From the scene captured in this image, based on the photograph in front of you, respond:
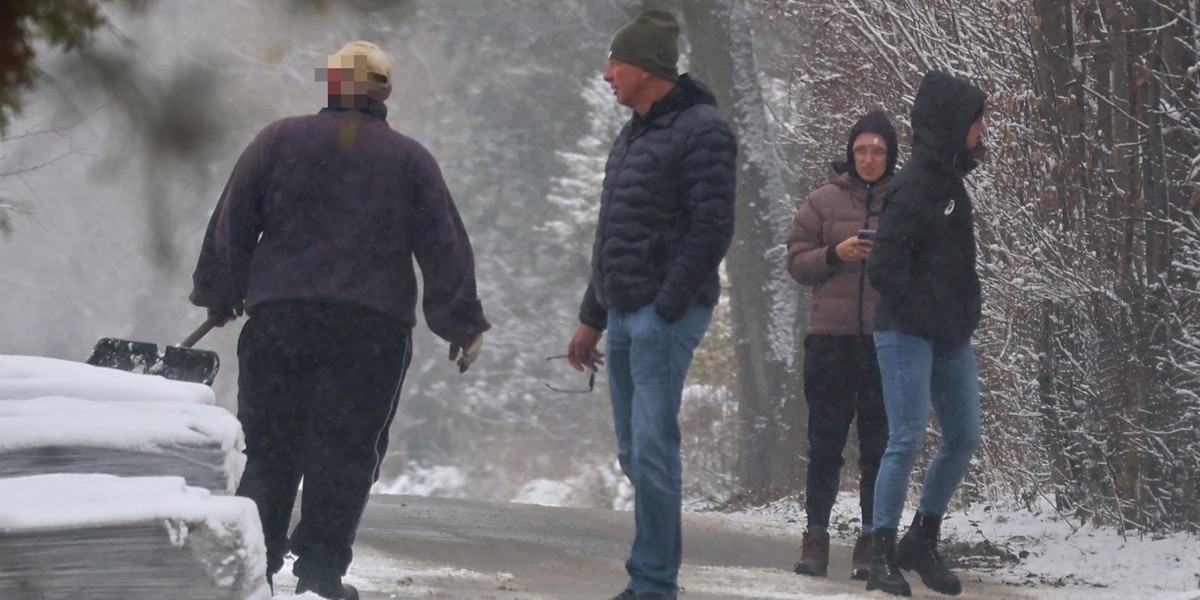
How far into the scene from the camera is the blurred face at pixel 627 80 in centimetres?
636

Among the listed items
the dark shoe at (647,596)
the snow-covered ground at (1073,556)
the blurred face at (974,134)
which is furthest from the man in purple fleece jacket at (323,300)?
the snow-covered ground at (1073,556)

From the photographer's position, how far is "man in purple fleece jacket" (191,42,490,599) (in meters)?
6.02

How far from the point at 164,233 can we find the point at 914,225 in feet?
17.3

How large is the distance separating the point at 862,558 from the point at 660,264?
2.43 m

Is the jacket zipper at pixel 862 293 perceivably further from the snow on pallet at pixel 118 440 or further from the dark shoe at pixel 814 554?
the snow on pallet at pixel 118 440

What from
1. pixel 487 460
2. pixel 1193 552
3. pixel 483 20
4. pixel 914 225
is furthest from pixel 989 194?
pixel 487 460

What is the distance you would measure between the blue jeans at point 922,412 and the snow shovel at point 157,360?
2.99 meters

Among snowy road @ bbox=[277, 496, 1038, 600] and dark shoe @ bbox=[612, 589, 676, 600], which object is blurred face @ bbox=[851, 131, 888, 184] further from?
dark shoe @ bbox=[612, 589, 676, 600]

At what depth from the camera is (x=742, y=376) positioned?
19.0m

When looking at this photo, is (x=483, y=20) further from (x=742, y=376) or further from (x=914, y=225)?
(x=914, y=225)

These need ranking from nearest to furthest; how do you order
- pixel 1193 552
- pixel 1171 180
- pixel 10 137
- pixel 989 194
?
pixel 10 137
pixel 1193 552
pixel 1171 180
pixel 989 194

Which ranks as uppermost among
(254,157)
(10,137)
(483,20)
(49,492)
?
(483,20)

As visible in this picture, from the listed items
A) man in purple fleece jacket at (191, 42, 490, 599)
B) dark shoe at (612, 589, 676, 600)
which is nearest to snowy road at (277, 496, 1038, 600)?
man in purple fleece jacket at (191, 42, 490, 599)

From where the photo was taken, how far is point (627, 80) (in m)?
6.42
